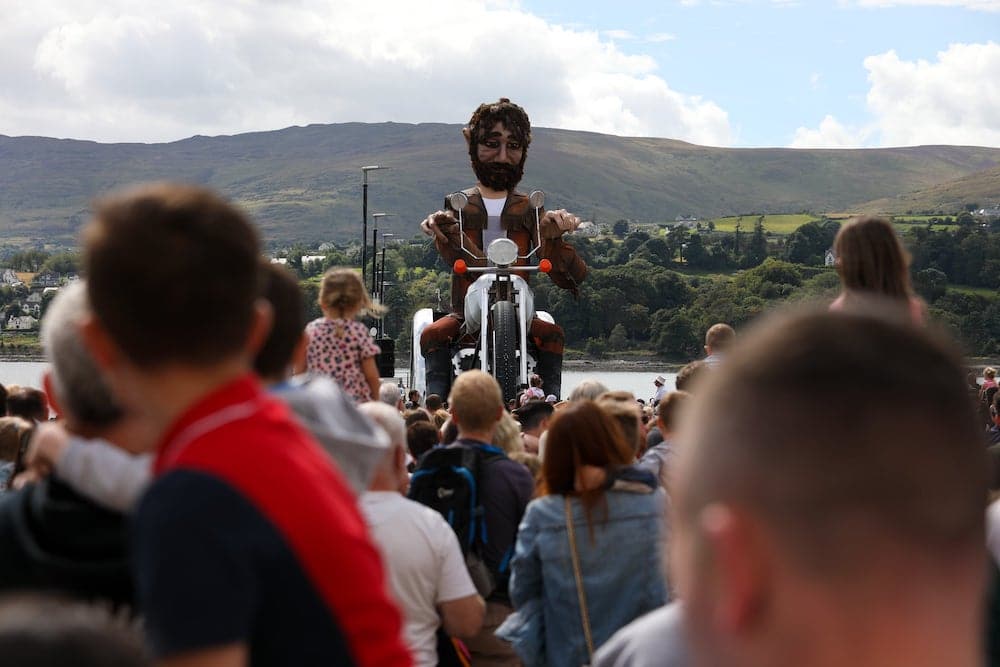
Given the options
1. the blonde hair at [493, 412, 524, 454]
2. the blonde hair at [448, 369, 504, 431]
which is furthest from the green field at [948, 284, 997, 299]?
the blonde hair at [448, 369, 504, 431]

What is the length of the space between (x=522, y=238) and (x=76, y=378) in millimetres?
16436

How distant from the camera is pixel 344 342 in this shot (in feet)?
23.7

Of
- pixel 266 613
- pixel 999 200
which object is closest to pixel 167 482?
pixel 266 613

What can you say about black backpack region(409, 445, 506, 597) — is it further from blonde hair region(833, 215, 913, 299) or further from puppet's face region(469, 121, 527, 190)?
puppet's face region(469, 121, 527, 190)

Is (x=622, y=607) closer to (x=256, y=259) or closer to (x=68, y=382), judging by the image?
(x=68, y=382)

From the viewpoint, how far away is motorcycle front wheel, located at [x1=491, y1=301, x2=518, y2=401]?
16656 millimetres

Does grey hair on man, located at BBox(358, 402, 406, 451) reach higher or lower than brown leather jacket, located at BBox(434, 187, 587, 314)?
higher

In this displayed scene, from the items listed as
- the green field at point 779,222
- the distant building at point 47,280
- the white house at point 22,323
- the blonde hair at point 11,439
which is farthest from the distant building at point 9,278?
the blonde hair at point 11,439

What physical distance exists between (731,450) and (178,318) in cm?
103

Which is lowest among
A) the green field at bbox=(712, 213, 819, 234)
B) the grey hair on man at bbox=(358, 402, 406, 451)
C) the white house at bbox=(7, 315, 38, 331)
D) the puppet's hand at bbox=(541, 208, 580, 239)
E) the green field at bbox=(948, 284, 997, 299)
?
the white house at bbox=(7, 315, 38, 331)

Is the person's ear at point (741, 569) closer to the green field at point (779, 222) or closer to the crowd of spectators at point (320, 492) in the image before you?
the crowd of spectators at point (320, 492)

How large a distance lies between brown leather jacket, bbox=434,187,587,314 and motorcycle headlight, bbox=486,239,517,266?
1.51m

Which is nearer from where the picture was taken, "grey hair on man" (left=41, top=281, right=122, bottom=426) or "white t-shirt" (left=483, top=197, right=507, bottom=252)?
"grey hair on man" (left=41, top=281, right=122, bottom=426)

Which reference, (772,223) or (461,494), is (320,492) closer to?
(461,494)
